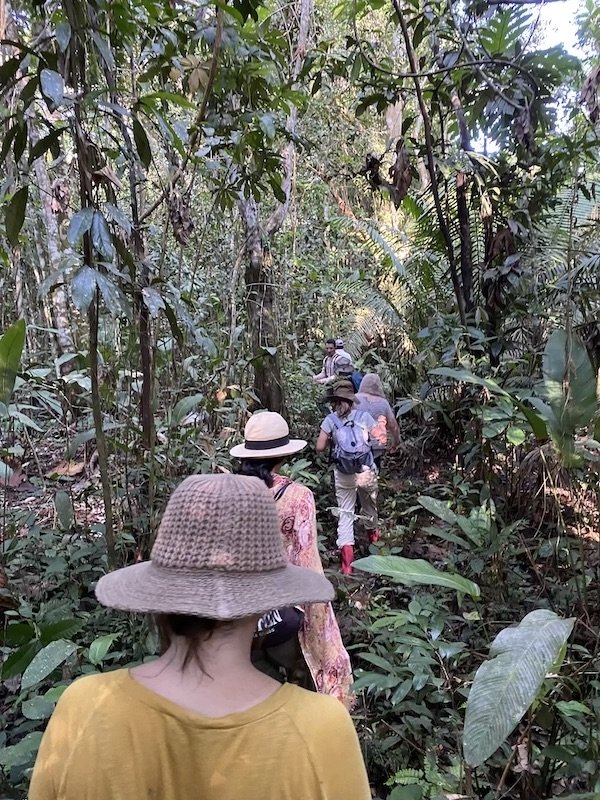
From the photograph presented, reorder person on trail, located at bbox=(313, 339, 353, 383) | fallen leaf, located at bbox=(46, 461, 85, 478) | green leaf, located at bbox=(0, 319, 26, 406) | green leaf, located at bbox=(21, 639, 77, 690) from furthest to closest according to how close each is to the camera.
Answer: person on trail, located at bbox=(313, 339, 353, 383)
fallen leaf, located at bbox=(46, 461, 85, 478)
green leaf, located at bbox=(0, 319, 26, 406)
green leaf, located at bbox=(21, 639, 77, 690)

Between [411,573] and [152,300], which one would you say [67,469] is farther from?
[411,573]

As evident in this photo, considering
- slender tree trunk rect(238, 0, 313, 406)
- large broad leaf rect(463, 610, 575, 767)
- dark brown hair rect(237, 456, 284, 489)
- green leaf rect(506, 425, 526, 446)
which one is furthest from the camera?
slender tree trunk rect(238, 0, 313, 406)

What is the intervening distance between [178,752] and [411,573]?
99cm

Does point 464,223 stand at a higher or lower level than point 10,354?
higher

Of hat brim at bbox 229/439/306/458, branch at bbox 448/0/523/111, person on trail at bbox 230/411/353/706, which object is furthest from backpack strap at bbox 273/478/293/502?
branch at bbox 448/0/523/111

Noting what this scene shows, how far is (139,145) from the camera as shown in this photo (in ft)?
8.57

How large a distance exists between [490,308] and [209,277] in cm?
357

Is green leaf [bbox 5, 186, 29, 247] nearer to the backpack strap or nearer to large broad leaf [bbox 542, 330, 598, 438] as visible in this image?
the backpack strap

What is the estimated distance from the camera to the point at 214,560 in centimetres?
99

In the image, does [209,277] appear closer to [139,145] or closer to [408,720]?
[139,145]

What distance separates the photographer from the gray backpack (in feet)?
15.3

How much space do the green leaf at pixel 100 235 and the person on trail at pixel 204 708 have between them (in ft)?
5.13

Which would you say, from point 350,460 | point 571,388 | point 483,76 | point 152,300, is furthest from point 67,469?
point 483,76

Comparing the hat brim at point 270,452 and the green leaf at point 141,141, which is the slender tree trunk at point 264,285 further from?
the hat brim at point 270,452
